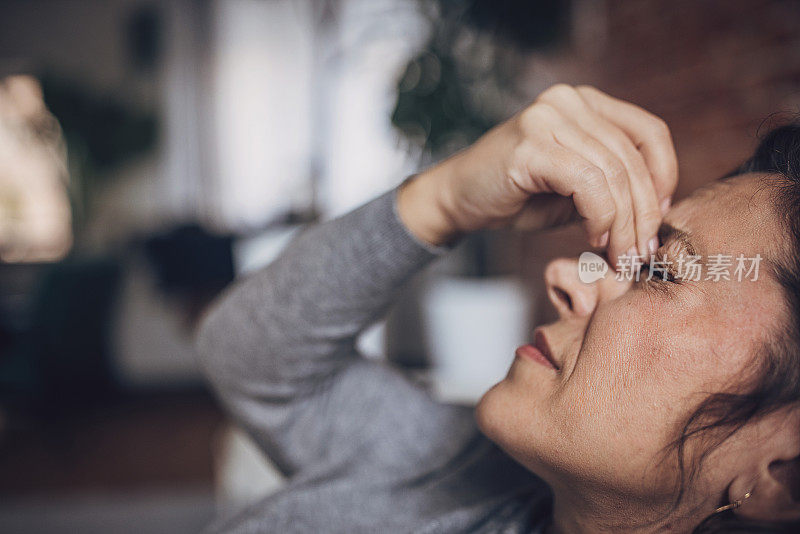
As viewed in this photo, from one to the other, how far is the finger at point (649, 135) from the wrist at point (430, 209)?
21 cm

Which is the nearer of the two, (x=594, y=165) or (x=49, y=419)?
(x=594, y=165)

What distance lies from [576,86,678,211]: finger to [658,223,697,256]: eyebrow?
69mm

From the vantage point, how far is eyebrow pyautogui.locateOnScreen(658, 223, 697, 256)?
0.51 metres

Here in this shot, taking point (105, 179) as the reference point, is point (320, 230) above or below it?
above

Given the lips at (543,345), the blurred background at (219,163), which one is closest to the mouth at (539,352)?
the lips at (543,345)

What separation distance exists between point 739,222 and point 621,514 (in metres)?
0.33

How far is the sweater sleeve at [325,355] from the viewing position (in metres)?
0.77

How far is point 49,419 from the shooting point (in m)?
2.91

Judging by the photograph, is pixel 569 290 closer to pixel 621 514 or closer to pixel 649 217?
pixel 649 217

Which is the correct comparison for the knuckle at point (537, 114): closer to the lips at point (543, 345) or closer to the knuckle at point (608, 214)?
the knuckle at point (608, 214)

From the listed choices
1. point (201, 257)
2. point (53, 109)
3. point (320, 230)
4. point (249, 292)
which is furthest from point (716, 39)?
point (53, 109)

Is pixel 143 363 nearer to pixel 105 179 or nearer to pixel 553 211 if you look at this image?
pixel 105 179

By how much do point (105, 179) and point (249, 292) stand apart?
11.9 ft

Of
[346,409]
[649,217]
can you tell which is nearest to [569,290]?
[649,217]
